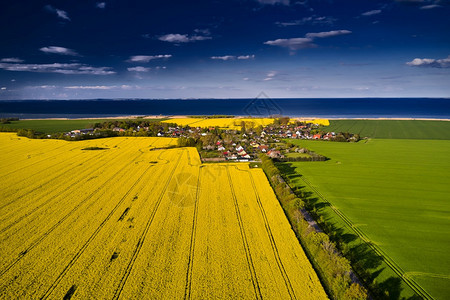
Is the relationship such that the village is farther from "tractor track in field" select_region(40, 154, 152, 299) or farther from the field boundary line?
the field boundary line

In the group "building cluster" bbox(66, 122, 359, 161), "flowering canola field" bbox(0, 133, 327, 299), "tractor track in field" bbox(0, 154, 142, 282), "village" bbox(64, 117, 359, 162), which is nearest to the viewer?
"flowering canola field" bbox(0, 133, 327, 299)

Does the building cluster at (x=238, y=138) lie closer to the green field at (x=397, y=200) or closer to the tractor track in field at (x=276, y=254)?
the green field at (x=397, y=200)

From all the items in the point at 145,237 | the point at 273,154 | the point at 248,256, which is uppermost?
the point at 273,154

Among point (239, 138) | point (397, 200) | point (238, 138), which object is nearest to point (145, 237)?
point (397, 200)

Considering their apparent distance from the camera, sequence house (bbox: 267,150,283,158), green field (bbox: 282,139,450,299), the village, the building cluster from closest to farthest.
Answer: green field (bbox: 282,139,450,299) → house (bbox: 267,150,283,158) → the village → the building cluster

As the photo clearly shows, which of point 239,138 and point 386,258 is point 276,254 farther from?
point 239,138

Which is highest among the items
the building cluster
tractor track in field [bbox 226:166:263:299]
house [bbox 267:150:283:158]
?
the building cluster

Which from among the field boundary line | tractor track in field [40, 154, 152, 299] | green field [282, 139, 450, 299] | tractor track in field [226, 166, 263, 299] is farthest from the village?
the field boundary line
